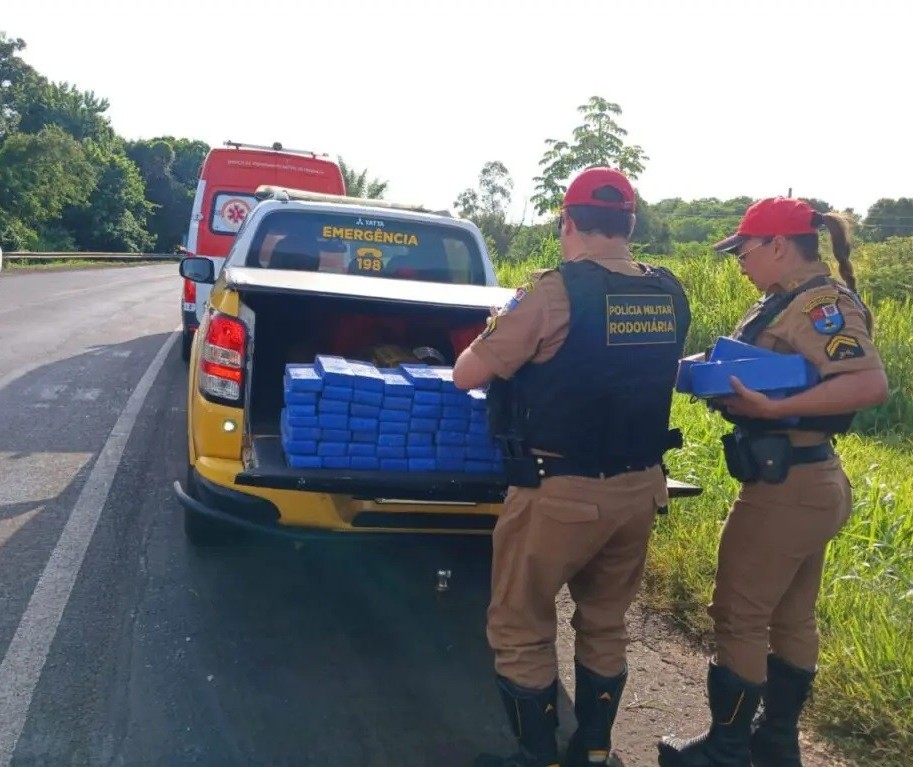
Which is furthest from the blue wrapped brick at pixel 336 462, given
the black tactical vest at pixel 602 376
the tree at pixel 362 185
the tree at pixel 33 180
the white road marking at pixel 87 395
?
the tree at pixel 33 180

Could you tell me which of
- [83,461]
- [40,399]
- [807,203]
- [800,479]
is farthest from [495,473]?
[40,399]

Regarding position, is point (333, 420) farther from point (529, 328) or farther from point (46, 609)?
point (46, 609)

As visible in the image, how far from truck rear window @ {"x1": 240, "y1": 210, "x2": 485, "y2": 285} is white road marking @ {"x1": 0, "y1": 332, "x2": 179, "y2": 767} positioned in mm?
1746

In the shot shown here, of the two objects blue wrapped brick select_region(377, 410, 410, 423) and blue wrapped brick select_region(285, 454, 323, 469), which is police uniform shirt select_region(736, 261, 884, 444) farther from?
blue wrapped brick select_region(285, 454, 323, 469)

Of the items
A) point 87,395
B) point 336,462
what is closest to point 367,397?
point 336,462

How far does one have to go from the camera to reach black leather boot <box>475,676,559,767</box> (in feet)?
9.58

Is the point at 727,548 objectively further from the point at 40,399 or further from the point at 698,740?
the point at 40,399

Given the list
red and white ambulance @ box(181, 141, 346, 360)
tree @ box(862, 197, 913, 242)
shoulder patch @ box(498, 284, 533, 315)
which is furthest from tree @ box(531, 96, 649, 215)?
tree @ box(862, 197, 913, 242)

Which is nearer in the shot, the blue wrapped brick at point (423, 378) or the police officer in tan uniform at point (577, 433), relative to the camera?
the police officer in tan uniform at point (577, 433)

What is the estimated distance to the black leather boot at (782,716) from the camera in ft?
10.3

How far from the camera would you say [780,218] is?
2.97 m

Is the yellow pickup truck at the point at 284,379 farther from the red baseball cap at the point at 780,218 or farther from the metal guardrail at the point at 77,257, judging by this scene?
the metal guardrail at the point at 77,257

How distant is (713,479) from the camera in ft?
18.7

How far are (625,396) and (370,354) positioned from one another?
2354 mm
